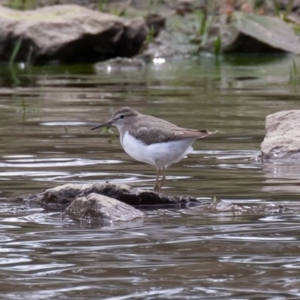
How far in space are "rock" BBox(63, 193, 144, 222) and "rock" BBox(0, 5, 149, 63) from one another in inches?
487

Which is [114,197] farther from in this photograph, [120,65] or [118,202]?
[120,65]

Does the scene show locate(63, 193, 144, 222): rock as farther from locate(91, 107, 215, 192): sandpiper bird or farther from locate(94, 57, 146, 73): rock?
locate(94, 57, 146, 73): rock

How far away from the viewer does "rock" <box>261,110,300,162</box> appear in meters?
8.05

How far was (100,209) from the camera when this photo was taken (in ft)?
18.7

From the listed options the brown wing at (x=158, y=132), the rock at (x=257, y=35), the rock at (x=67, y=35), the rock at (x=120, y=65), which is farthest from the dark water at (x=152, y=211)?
the rock at (x=257, y=35)

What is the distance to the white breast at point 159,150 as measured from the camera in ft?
21.7

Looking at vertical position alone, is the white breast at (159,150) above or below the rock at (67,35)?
below

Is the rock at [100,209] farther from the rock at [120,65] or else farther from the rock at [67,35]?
the rock at [67,35]

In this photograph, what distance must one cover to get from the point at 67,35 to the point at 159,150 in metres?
11.9

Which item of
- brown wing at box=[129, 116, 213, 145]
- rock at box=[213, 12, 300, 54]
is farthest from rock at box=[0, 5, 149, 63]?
brown wing at box=[129, 116, 213, 145]

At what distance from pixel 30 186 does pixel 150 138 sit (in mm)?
895

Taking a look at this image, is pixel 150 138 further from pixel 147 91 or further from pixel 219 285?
pixel 147 91

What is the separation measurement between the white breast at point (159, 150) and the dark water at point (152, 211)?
234 mm

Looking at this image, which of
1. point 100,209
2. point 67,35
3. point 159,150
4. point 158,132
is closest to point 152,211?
point 100,209
